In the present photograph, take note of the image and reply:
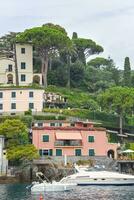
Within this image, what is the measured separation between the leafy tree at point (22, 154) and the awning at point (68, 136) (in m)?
7.14

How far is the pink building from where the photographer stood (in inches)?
3814

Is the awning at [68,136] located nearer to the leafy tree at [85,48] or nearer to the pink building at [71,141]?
the pink building at [71,141]

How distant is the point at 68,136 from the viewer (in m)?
97.6

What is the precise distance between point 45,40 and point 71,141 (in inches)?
1237

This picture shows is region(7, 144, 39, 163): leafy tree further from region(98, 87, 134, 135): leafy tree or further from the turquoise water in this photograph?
region(98, 87, 134, 135): leafy tree

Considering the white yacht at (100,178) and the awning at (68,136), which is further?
the awning at (68,136)

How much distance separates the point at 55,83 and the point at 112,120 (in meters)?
22.6

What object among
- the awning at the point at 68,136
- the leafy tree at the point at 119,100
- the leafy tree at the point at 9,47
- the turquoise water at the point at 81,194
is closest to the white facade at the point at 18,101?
the leafy tree at the point at 9,47

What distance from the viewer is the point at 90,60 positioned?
182000 millimetres

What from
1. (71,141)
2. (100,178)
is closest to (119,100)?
(71,141)

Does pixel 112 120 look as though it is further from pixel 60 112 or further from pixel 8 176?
pixel 8 176

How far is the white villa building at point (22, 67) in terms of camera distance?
123 meters

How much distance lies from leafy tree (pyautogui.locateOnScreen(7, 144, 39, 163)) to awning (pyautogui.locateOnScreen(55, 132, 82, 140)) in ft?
23.4

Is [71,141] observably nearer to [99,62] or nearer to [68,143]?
[68,143]
